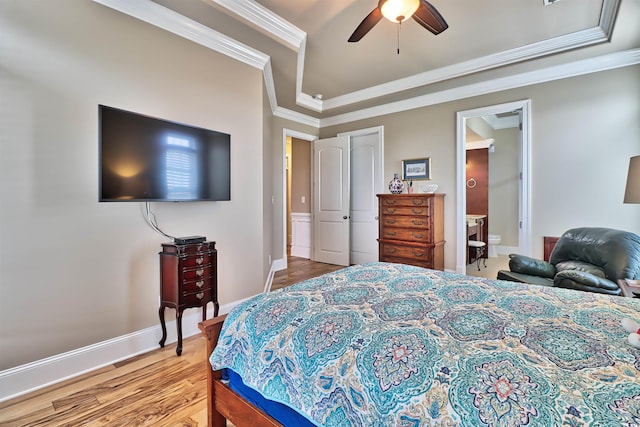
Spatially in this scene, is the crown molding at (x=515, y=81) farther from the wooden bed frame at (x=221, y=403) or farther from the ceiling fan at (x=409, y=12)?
the wooden bed frame at (x=221, y=403)

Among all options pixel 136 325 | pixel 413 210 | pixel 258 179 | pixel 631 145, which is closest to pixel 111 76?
pixel 258 179

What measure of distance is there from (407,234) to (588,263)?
189 cm

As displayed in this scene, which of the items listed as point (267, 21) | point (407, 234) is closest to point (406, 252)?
point (407, 234)

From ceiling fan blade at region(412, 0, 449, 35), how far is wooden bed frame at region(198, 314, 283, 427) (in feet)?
7.43

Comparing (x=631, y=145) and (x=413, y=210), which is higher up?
(x=631, y=145)

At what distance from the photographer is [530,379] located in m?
0.77

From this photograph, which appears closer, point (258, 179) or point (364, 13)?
point (364, 13)

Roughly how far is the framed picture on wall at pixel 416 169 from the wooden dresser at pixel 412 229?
473 millimetres

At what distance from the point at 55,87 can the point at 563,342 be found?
9.92 feet

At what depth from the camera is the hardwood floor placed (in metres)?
1.59

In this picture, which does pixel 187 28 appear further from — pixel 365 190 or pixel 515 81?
pixel 515 81

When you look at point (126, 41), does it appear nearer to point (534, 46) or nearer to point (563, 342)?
point (563, 342)

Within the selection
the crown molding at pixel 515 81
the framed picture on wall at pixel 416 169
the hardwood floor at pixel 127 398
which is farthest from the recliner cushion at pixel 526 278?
the hardwood floor at pixel 127 398

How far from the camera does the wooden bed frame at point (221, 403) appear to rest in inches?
47.0
